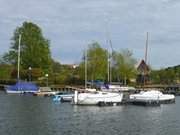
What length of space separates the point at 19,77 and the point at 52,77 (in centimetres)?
1120

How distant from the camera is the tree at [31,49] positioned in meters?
145

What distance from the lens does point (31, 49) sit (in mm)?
144750

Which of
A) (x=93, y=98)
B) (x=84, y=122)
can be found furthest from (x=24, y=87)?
(x=84, y=122)

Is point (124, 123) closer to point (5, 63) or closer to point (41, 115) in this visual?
point (41, 115)

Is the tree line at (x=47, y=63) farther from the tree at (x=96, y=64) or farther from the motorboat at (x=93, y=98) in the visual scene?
the motorboat at (x=93, y=98)

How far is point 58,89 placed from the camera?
128 meters

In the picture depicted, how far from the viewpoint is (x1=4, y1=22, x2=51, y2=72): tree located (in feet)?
475

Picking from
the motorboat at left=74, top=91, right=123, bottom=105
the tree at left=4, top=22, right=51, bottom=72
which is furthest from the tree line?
the motorboat at left=74, top=91, right=123, bottom=105

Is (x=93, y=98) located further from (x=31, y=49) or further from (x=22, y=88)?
(x=31, y=49)

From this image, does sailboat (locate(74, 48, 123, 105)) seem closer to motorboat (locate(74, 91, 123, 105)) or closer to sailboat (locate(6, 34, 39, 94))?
motorboat (locate(74, 91, 123, 105))

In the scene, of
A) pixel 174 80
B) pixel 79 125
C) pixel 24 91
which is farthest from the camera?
pixel 174 80

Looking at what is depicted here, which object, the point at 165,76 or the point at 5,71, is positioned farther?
the point at 165,76

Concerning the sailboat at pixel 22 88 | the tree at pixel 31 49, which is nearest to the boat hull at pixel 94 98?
the sailboat at pixel 22 88

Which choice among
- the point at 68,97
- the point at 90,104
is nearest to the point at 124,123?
the point at 90,104
